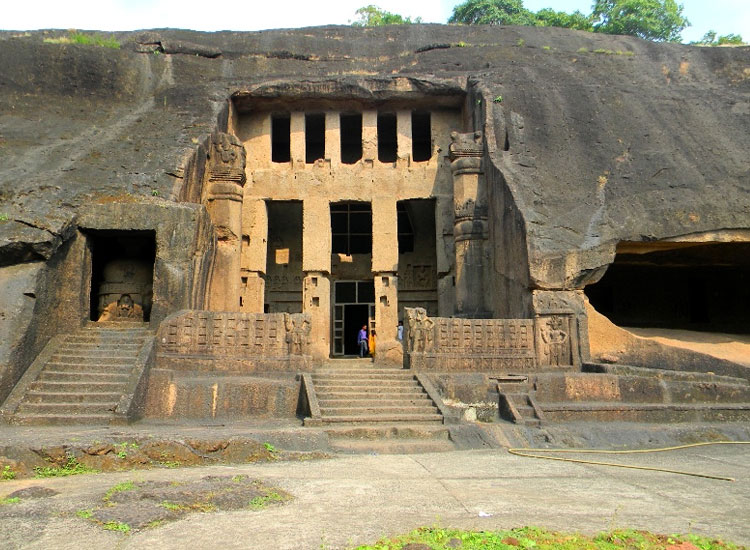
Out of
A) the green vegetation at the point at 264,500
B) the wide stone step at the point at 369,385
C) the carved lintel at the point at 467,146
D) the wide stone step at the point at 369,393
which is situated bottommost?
the green vegetation at the point at 264,500

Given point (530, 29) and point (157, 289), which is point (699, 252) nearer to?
point (530, 29)

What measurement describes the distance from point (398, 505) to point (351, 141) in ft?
54.0

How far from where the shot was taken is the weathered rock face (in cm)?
1066

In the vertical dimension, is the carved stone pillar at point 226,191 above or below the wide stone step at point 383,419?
above

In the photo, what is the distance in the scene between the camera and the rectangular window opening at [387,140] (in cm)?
1877

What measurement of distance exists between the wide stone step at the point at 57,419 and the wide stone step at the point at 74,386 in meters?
0.66

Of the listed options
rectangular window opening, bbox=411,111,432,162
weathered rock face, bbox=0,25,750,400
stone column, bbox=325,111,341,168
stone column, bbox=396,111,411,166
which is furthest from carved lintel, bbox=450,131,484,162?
rectangular window opening, bbox=411,111,432,162

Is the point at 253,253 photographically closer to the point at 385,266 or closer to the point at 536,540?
the point at 385,266

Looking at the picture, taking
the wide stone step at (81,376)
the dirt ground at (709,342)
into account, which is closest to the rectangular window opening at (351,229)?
the dirt ground at (709,342)

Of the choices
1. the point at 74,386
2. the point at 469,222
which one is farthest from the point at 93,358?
the point at 469,222

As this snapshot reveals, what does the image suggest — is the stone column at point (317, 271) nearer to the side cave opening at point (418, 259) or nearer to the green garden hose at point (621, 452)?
the side cave opening at point (418, 259)

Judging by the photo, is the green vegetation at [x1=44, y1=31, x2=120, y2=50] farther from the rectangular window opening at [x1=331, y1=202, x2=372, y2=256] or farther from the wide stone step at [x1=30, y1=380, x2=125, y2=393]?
the wide stone step at [x1=30, y1=380, x2=125, y2=393]

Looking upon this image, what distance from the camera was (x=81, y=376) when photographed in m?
9.12

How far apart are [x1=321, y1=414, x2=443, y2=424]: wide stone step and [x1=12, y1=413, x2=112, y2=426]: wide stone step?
2.85 meters
